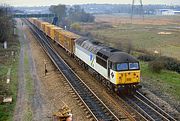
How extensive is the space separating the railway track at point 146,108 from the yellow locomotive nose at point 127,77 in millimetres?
1255

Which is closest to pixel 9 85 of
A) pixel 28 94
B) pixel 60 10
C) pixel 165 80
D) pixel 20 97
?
pixel 28 94

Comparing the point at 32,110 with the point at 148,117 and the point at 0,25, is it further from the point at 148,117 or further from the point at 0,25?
the point at 0,25

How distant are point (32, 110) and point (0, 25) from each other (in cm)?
4284

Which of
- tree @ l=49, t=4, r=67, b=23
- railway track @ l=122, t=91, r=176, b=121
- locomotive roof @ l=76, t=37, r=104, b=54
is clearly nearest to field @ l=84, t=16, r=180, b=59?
locomotive roof @ l=76, t=37, r=104, b=54

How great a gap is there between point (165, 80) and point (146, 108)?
32.9ft

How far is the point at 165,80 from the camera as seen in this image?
3159 centimetres

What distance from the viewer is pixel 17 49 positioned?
55.4 meters

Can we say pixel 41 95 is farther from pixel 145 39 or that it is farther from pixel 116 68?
pixel 145 39

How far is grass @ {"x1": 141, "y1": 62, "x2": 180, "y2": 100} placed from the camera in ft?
89.7

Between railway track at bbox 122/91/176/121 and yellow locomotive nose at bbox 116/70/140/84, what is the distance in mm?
1255

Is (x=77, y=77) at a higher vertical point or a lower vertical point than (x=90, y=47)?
lower

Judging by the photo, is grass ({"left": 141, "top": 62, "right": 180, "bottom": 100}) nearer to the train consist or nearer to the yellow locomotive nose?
the yellow locomotive nose

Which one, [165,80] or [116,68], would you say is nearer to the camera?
[116,68]

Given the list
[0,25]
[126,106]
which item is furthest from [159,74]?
[0,25]
